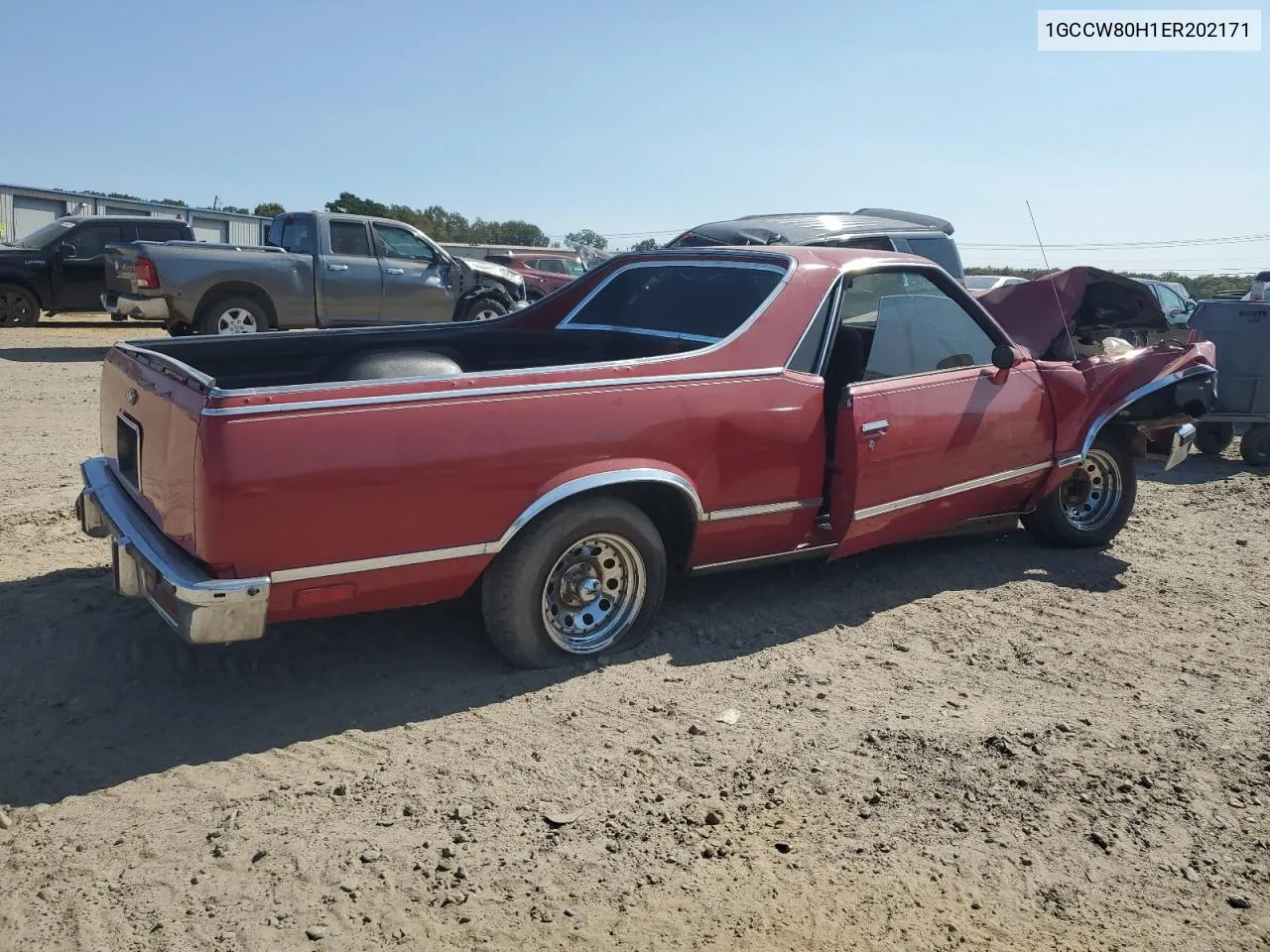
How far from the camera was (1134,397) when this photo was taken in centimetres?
607

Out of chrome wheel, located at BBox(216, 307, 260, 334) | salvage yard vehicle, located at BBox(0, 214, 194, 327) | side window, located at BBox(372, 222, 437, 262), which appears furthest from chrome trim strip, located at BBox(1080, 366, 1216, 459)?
salvage yard vehicle, located at BBox(0, 214, 194, 327)

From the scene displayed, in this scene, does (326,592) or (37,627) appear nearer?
(326,592)

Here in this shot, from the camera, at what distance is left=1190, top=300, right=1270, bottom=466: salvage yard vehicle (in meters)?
9.83

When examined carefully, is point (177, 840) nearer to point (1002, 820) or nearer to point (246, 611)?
point (246, 611)

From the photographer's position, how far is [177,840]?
312cm

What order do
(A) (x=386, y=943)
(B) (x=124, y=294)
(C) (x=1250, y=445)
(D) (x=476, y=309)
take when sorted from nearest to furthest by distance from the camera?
(A) (x=386, y=943)
(C) (x=1250, y=445)
(B) (x=124, y=294)
(D) (x=476, y=309)

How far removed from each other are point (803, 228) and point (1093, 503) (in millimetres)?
5076

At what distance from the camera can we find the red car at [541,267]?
22578mm

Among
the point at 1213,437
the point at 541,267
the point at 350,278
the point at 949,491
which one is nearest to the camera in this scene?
the point at 949,491

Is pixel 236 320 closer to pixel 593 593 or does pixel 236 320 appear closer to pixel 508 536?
pixel 593 593

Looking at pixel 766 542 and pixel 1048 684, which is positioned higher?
pixel 766 542

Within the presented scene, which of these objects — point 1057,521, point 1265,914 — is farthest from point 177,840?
point 1057,521

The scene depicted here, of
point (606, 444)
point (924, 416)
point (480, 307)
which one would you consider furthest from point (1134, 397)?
point (480, 307)

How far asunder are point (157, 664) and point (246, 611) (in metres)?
0.99
